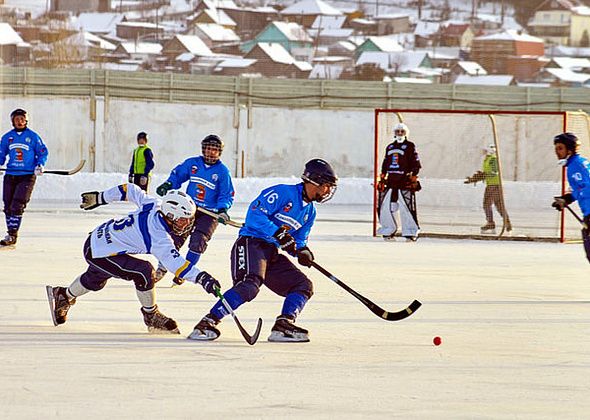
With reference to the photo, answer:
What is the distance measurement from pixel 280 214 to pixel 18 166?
21.7ft

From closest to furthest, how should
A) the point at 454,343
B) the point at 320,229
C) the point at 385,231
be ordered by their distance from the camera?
the point at 454,343
the point at 385,231
the point at 320,229

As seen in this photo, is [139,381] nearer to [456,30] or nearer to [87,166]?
[87,166]

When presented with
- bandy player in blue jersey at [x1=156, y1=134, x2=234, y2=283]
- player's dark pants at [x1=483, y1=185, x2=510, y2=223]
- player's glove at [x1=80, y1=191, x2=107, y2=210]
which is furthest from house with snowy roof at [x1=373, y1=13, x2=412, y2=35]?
player's glove at [x1=80, y1=191, x2=107, y2=210]

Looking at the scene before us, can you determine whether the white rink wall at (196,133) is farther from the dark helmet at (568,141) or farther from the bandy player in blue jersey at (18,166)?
the dark helmet at (568,141)

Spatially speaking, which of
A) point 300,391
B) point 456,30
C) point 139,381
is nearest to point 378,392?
point 300,391

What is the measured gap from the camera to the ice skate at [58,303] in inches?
307

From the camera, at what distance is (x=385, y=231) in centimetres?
1616

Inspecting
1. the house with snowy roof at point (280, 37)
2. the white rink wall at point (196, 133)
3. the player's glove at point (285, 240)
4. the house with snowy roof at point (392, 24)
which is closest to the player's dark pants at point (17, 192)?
the player's glove at point (285, 240)

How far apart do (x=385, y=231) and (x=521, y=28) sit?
66.5 meters

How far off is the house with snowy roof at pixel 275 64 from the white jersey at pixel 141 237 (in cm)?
5044

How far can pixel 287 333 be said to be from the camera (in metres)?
7.45

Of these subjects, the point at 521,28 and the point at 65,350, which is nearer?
the point at 65,350

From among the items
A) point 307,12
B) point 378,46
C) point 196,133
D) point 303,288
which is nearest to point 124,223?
point 303,288

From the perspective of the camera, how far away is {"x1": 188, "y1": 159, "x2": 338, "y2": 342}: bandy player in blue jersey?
732 cm
